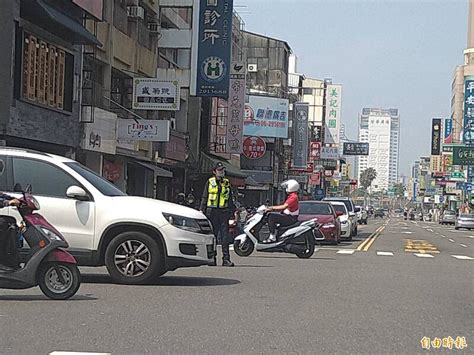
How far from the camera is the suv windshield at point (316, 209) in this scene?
2639 centimetres

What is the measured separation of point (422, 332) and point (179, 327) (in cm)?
246

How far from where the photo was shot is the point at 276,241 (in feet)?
58.6

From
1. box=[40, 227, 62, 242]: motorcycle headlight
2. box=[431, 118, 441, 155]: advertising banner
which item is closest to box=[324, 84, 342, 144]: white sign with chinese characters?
box=[431, 118, 441, 155]: advertising banner

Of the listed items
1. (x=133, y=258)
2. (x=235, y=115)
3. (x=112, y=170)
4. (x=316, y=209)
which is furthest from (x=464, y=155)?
(x=133, y=258)

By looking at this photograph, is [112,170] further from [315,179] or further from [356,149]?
[356,149]

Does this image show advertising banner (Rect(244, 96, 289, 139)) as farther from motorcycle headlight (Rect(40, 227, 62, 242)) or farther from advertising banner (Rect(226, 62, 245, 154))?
motorcycle headlight (Rect(40, 227, 62, 242))

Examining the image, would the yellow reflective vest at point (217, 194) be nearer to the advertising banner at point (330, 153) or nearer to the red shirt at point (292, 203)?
the red shirt at point (292, 203)

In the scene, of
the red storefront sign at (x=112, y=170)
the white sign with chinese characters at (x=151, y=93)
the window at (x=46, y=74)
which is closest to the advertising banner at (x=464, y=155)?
the red storefront sign at (x=112, y=170)

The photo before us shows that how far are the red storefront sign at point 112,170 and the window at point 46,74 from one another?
5134 millimetres

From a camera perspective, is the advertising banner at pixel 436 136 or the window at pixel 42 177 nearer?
the window at pixel 42 177

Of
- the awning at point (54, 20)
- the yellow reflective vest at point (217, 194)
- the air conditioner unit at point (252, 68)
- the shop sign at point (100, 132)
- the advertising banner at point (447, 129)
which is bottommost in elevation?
the yellow reflective vest at point (217, 194)

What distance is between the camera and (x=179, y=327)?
8.66 m

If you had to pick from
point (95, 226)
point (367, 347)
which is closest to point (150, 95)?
point (95, 226)

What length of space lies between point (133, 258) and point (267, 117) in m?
54.5
